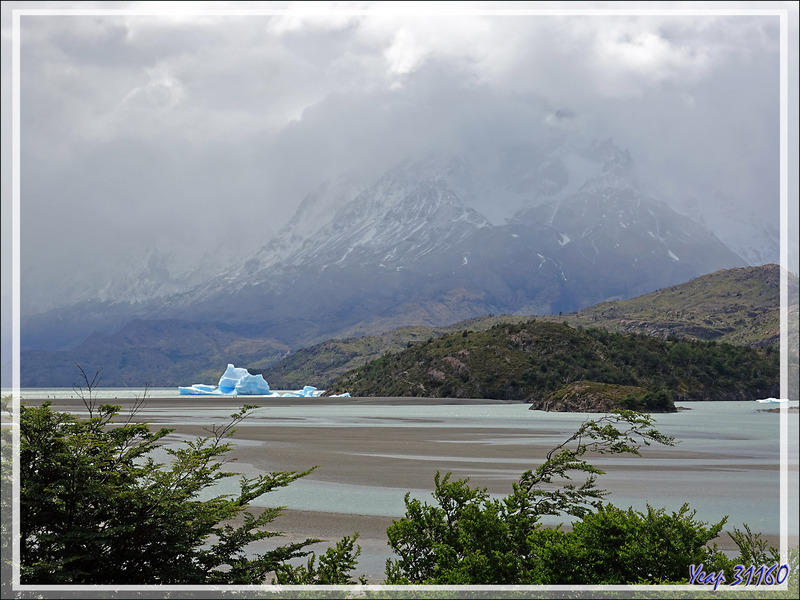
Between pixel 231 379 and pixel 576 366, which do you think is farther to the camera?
pixel 231 379

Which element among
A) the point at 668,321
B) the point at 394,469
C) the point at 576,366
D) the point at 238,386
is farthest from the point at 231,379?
the point at 394,469

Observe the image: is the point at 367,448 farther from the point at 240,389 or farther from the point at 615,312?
the point at 615,312

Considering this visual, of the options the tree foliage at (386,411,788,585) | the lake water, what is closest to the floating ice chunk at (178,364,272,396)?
the lake water

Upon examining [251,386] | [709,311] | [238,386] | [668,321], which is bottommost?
[251,386]

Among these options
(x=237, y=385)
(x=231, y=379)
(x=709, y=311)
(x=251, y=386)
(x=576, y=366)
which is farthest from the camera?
(x=709, y=311)

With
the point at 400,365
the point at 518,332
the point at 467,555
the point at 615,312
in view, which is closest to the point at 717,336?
the point at 615,312

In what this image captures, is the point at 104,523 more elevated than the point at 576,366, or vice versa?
the point at 104,523

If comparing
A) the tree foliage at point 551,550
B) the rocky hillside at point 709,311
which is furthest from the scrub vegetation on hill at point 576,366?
the tree foliage at point 551,550

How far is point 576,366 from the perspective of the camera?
2756 inches

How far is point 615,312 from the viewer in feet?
447

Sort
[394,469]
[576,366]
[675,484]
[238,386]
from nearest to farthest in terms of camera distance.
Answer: [675,484] < [394,469] < [576,366] < [238,386]

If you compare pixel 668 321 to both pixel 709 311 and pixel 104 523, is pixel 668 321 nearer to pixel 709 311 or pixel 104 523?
pixel 709 311

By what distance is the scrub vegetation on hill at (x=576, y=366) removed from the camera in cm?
6862

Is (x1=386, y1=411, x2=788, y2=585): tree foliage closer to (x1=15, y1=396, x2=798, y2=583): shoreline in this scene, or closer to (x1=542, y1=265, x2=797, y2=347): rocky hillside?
(x1=15, y1=396, x2=798, y2=583): shoreline
